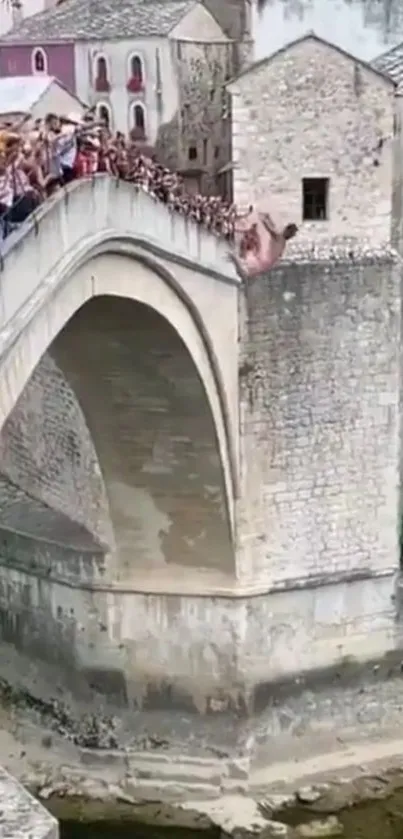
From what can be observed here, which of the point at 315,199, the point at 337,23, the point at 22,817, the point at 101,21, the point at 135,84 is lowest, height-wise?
the point at 22,817

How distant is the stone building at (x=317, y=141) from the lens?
11.4 metres

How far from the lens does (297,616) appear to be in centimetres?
1229

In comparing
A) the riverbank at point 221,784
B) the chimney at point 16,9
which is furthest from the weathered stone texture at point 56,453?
the chimney at point 16,9

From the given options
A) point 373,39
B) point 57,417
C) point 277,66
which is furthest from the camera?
point 373,39

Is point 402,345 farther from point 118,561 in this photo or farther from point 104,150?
point 104,150

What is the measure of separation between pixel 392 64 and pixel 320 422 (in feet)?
11.4

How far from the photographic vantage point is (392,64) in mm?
12898

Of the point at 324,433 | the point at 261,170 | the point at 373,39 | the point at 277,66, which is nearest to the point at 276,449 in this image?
the point at 324,433

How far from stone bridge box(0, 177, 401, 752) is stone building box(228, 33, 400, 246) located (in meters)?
0.37

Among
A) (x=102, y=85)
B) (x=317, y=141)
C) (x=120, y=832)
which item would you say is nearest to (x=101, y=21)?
(x=102, y=85)

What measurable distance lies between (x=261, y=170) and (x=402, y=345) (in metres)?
2.05

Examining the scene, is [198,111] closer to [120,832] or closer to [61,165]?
[61,165]

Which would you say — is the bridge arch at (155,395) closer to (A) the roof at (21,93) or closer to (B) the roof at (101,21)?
(A) the roof at (21,93)

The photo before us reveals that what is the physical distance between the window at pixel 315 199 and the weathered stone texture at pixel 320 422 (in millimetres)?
407
